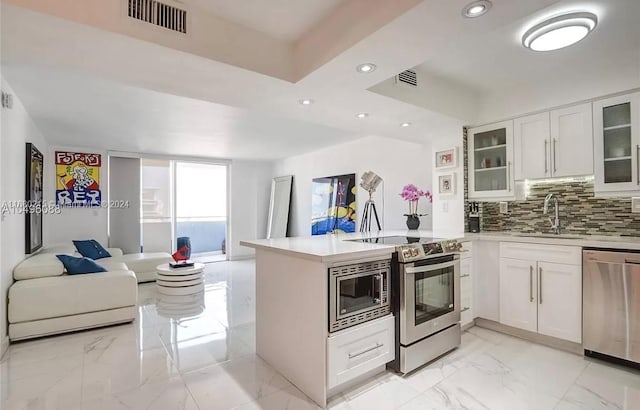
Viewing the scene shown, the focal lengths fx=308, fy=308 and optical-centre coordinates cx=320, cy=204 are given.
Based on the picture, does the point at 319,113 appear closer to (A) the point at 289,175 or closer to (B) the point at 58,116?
(B) the point at 58,116

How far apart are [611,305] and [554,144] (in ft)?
4.93

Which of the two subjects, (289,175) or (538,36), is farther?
(289,175)

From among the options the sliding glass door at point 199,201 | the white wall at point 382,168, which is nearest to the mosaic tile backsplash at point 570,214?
the white wall at point 382,168

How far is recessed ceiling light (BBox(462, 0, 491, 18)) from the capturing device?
4.75 ft

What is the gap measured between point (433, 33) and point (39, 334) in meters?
4.21

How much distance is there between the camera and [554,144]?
9.91 ft

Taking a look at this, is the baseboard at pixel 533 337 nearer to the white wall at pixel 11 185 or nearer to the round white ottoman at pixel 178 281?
the round white ottoman at pixel 178 281

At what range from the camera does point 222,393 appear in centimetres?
209

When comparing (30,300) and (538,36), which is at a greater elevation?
(538,36)

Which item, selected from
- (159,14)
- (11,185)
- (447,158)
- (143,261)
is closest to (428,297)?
(447,158)

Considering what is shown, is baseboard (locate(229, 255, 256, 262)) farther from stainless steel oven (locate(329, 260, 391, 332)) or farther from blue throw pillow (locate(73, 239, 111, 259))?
stainless steel oven (locate(329, 260, 391, 332))

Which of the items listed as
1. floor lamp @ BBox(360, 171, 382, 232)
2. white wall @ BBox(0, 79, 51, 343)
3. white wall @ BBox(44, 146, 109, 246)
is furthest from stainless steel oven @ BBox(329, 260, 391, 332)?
white wall @ BBox(44, 146, 109, 246)

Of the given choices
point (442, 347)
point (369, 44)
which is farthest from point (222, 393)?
point (369, 44)

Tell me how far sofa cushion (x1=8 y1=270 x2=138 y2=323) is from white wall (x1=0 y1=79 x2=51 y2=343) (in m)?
0.11
